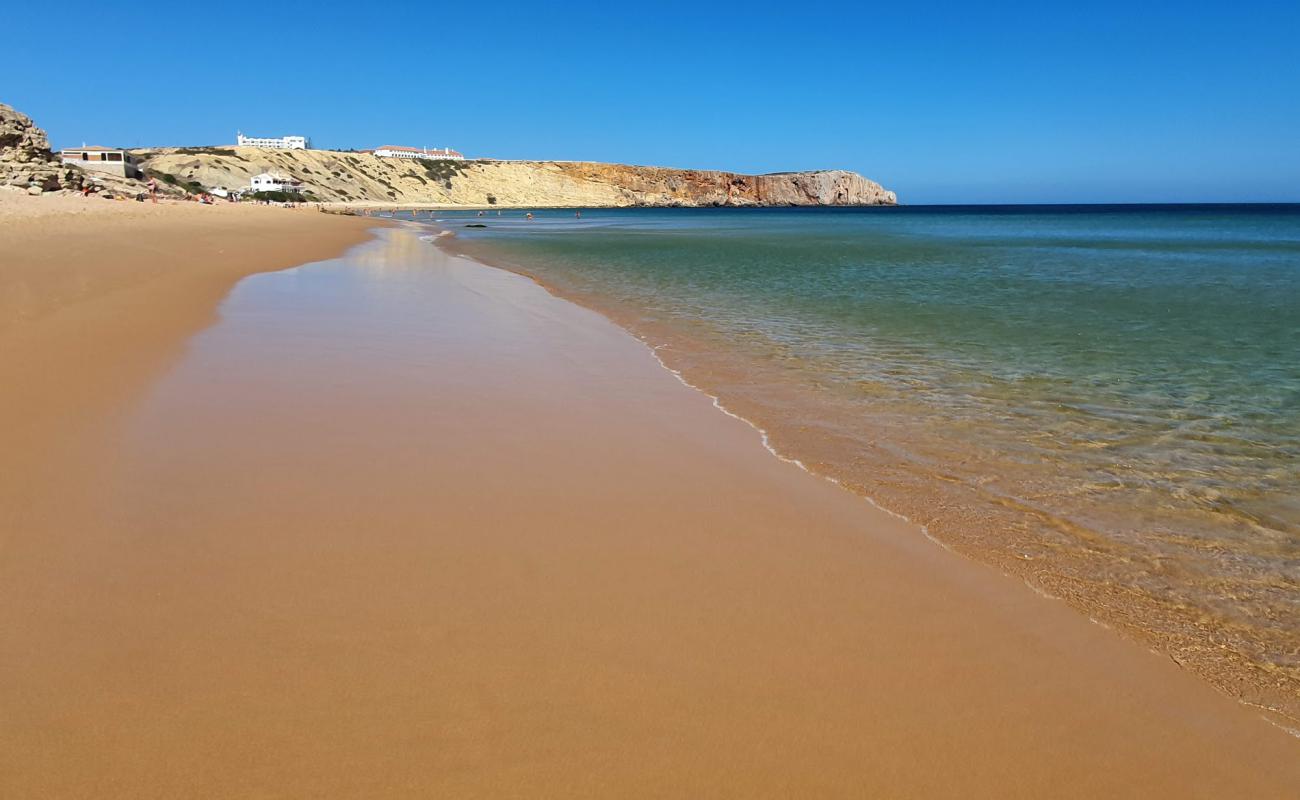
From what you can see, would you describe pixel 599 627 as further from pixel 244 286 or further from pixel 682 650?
pixel 244 286

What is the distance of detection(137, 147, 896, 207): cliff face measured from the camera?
3947 inches

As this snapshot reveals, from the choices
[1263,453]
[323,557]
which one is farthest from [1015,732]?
[1263,453]

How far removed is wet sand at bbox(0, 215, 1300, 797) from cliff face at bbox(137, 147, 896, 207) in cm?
9363

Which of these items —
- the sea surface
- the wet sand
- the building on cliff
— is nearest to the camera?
the wet sand

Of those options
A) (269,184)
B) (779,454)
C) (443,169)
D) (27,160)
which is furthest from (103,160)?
(779,454)

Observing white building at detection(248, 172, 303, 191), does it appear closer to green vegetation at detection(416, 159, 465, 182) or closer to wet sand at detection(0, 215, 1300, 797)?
green vegetation at detection(416, 159, 465, 182)

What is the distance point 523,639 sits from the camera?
2768 mm

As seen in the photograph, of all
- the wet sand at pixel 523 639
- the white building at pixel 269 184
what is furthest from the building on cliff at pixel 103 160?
the wet sand at pixel 523 639

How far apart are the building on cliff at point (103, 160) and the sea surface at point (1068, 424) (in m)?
68.7

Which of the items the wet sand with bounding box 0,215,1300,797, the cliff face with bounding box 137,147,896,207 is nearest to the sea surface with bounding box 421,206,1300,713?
the wet sand with bounding box 0,215,1300,797

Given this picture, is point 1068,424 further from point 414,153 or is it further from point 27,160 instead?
point 414,153

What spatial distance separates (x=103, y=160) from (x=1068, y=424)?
3416 inches

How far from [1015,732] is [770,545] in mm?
1472

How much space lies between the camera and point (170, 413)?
5438 millimetres
